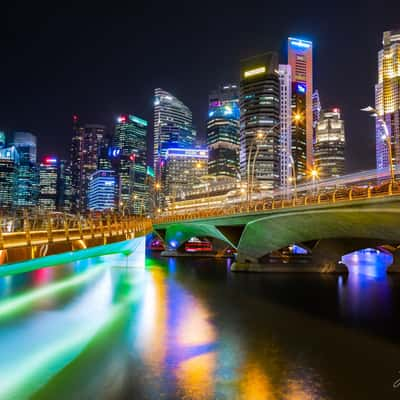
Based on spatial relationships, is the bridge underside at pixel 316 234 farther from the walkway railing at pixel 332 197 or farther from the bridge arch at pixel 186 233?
the walkway railing at pixel 332 197

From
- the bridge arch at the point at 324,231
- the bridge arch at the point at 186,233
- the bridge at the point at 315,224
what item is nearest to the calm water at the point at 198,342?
the bridge arch at the point at 324,231

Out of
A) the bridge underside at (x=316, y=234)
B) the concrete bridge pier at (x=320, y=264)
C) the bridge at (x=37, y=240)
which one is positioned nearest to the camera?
the bridge at (x=37, y=240)

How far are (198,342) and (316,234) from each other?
24431mm

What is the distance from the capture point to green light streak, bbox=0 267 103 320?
2977 cm

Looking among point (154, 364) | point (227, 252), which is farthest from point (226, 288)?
point (227, 252)

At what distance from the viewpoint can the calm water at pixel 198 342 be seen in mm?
16250

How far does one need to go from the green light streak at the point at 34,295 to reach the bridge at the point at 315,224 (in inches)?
768

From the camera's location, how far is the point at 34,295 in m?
35.8

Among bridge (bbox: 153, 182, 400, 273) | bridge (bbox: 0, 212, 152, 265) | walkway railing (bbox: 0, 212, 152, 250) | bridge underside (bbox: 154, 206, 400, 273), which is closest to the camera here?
bridge (bbox: 0, 212, 152, 265)

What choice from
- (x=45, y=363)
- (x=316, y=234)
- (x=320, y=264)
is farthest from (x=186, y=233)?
(x=45, y=363)

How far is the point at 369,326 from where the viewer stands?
27.1 metres

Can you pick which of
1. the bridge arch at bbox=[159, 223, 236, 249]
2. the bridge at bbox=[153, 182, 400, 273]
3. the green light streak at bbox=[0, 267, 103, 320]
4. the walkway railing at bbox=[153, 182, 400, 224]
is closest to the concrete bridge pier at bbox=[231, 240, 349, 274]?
the bridge at bbox=[153, 182, 400, 273]

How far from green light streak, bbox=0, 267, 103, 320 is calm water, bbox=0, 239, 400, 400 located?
21cm

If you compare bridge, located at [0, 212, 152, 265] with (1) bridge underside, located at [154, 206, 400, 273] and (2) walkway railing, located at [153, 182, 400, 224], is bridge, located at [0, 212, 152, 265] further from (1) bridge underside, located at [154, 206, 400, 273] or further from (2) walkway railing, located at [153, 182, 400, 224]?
(1) bridge underside, located at [154, 206, 400, 273]
